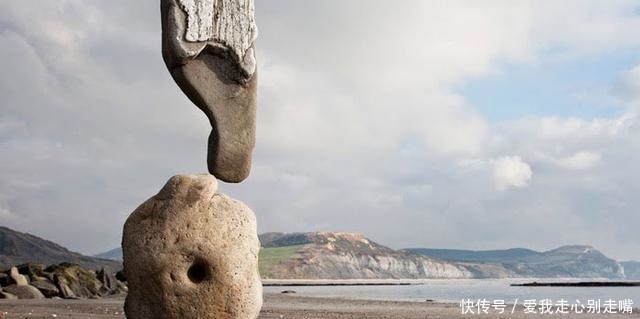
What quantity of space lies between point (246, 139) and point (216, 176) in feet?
1.93

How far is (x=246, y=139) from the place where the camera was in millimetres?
10062

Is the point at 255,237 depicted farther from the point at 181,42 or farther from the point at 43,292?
the point at 43,292

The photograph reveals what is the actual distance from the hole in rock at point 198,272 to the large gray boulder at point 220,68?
1.33 meters

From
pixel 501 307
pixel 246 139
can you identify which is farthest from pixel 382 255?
pixel 246 139

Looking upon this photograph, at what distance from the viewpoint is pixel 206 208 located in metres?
9.24

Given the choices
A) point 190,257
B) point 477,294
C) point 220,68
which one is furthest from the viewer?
point 477,294

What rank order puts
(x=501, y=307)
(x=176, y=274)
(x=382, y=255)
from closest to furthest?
(x=176, y=274) < (x=501, y=307) < (x=382, y=255)

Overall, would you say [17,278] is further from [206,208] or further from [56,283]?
[206,208]

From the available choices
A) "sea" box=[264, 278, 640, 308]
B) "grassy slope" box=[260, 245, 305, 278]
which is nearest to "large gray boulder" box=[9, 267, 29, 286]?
"sea" box=[264, 278, 640, 308]

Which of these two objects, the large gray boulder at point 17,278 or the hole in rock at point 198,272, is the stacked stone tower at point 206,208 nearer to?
the hole in rock at point 198,272

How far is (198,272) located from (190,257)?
0.26 m

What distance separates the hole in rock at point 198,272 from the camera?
910 centimetres

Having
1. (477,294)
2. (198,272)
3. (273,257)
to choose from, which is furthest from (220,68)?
(273,257)

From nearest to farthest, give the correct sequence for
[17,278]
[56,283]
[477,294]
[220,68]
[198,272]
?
[198,272] → [220,68] → [56,283] → [17,278] → [477,294]
